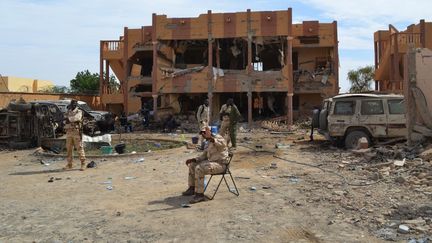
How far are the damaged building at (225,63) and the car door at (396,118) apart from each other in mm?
13909

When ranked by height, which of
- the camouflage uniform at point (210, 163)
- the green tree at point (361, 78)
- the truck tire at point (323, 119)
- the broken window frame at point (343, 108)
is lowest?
the camouflage uniform at point (210, 163)

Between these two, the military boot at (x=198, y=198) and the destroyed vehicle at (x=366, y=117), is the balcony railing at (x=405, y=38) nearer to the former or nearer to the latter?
the destroyed vehicle at (x=366, y=117)

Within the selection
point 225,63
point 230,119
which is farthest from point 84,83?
point 230,119

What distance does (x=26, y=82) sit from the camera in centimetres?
5041

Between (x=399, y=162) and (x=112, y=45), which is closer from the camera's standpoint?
(x=399, y=162)

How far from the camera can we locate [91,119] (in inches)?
840

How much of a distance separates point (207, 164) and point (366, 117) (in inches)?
322

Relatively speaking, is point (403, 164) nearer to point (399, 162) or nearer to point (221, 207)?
point (399, 162)

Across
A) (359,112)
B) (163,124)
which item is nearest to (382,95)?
(359,112)

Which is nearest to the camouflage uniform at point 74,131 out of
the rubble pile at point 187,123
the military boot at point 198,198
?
the military boot at point 198,198

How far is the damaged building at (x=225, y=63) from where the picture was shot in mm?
28359

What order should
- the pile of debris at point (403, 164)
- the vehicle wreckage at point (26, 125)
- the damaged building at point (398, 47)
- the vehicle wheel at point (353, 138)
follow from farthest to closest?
the damaged building at point (398, 47) → the vehicle wreckage at point (26, 125) → the vehicle wheel at point (353, 138) → the pile of debris at point (403, 164)

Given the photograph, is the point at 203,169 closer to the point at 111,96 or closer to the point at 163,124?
the point at 163,124

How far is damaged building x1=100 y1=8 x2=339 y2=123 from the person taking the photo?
2836 centimetres
